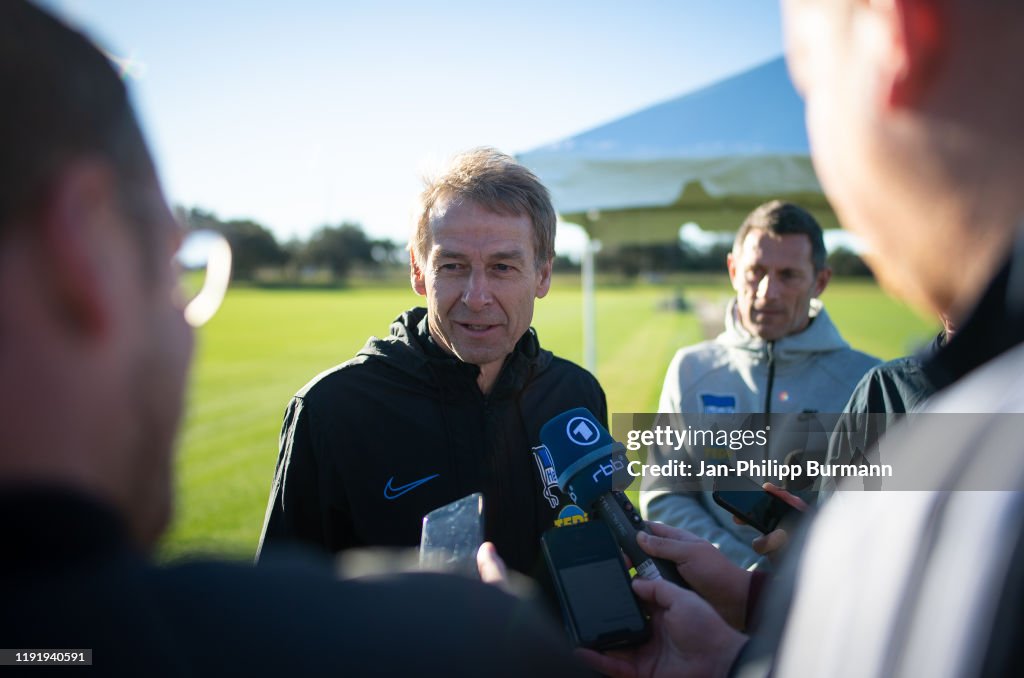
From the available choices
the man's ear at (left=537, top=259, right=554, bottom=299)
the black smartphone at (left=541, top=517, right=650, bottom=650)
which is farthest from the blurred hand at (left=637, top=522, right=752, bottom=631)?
the man's ear at (left=537, top=259, right=554, bottom=299)

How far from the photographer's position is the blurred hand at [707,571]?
1619 mm

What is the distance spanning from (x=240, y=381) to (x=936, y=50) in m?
18.3

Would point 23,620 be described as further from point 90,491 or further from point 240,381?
point 240,381

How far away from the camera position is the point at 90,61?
0.73 m

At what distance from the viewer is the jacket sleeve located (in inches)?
88.6

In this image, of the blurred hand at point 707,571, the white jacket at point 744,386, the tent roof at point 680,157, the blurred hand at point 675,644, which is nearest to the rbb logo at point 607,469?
the blurred hand at point 707,571

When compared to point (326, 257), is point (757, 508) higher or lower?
lower

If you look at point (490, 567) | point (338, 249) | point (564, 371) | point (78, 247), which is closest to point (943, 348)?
point (490, 567)

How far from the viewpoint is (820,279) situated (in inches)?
152

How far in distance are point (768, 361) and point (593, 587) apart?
2.60m

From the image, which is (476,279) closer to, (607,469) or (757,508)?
(607,469)

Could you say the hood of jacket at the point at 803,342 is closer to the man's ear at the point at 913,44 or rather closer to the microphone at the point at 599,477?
the microphone at the point at 599,477

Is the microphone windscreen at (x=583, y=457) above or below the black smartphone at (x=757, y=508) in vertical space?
above

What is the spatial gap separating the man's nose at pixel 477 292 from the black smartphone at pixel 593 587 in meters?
1.07
